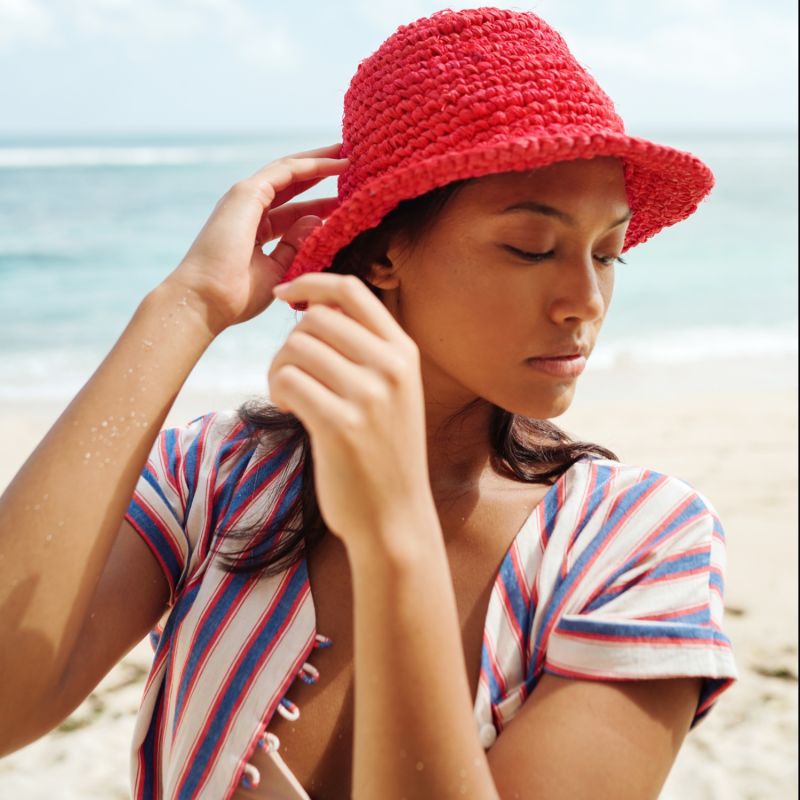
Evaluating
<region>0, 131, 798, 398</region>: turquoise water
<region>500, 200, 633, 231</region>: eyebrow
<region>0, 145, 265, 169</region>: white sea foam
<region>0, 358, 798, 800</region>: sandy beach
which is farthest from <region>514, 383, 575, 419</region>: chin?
<region>0, 145, 265, 169</region>: white sea foam

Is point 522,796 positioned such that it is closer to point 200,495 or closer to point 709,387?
point 200,495

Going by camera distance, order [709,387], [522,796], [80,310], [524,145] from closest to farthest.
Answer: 1. [522,796]
2. [524,145]
3. [709,387]
4. [80,310]

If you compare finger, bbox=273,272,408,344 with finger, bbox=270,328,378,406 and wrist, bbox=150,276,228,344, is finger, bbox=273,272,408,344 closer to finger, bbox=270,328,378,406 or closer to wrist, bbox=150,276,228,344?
finger, bbox=270,328,378,406

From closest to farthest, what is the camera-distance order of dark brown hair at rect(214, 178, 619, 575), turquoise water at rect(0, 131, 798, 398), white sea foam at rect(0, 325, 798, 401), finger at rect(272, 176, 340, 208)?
1. dark brown hair at rect(214, 178, 619, 575)
2. finger at rect(272, 176, 340, 208)
3. white sea foam at rect(0, 325, 798, 401)
4. turquoise water at rect(0, 131, 798, 398)

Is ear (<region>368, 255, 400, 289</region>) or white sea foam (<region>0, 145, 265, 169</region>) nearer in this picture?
ear (<region>368, 255, 400, 289</region>)

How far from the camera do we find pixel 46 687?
160 cm

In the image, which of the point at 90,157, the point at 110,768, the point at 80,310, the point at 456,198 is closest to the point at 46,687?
the point at 456,198

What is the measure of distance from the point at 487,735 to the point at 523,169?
89 centimetres

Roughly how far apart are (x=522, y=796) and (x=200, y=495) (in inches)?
33.0

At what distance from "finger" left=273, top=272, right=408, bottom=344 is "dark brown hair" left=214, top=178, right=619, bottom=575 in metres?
0.51

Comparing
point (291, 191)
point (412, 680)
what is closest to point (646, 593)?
point (412, 680)

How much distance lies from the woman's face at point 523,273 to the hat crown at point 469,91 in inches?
3.5

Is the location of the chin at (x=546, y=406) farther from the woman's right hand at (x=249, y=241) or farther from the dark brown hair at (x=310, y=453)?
the woman's right hand at (x=249, y=241)

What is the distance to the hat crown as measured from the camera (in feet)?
5.32
